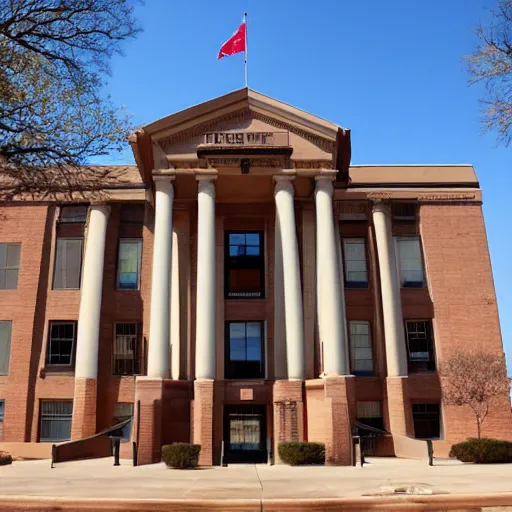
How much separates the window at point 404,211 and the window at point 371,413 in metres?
9.58

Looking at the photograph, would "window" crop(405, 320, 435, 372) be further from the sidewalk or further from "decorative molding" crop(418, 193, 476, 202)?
the sidewalk

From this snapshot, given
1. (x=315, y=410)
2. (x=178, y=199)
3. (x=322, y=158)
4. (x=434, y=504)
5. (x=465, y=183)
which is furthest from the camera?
(x=465, y=183)

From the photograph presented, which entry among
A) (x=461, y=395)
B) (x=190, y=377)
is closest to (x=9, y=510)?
(x=190, y=377)

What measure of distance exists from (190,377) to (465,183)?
17430 millimetres

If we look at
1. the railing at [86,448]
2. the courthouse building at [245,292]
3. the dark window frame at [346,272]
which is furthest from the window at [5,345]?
the dark window frame at [346,272]

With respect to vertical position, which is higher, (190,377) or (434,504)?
(190,377)

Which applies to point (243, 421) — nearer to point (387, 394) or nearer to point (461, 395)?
point (387, 394)

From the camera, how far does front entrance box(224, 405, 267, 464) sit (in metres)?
25.0

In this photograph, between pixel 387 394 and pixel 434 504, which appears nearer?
pixel 434 504

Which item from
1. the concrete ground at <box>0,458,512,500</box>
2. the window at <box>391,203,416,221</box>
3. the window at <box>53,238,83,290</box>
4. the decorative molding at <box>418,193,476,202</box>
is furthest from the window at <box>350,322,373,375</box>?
the window at <box>53,238,83,290</box>

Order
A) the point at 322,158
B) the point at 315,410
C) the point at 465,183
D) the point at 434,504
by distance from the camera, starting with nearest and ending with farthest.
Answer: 1. the point at 434,504
2. the point at 315,410
3. the point at 322,158
4. the point at 465,183

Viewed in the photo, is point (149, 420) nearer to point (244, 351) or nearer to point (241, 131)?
point (244, 351)

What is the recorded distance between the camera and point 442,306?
28109 millimetres

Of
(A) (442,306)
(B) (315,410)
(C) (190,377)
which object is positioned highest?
(A) (442,306)
